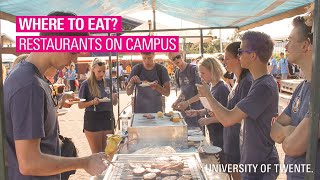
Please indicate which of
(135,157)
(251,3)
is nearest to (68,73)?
(251,3)

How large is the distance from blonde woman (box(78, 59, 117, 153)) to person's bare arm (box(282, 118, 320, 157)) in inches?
128

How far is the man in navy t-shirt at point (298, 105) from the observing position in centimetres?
175

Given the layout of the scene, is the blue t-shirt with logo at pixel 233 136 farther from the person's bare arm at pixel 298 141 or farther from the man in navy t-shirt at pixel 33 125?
the man in navy t-shirt at pixel 33 125

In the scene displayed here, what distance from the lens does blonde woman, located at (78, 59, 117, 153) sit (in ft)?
15.1

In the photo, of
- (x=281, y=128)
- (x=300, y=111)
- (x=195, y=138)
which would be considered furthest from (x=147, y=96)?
(x=300, y=111)

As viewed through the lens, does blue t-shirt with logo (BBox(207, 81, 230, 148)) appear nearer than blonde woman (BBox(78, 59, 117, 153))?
Yes

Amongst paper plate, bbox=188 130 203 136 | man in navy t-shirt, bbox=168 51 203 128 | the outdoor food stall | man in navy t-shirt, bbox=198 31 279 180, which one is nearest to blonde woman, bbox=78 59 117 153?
the outdoor food stall

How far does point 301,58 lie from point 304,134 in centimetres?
48

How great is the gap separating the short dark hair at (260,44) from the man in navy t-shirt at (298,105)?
2.17 ft

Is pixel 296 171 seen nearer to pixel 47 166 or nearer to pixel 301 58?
pixel 301 58

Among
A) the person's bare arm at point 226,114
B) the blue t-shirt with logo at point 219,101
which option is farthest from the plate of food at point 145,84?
the person's bare arm at point 226,114

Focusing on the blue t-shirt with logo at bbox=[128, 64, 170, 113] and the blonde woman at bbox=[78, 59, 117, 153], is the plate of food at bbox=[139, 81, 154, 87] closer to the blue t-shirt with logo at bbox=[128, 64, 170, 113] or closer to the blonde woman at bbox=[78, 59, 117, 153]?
the blue t-shirt with logo at bbox=[128, 64, 170, 113]

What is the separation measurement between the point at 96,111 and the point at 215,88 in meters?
1.79

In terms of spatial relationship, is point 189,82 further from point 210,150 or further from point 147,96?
point 210,150
